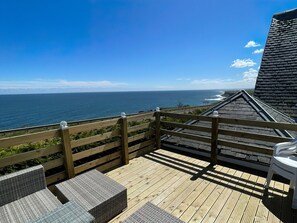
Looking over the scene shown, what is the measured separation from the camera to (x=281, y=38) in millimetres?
6887

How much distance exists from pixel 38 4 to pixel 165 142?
698cm

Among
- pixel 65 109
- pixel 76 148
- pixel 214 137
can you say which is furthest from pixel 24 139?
pixel 65 109

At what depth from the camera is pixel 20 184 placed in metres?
1.91

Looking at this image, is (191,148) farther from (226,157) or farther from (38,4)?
(38,4)

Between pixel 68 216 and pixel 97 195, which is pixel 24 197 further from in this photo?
pixel 68 216

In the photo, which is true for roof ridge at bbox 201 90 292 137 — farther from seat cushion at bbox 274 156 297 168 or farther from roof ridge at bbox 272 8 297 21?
roof ridge at bbox 272 8 297 21

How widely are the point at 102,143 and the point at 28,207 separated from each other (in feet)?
6.39

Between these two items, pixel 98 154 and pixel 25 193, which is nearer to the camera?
pixel 25 193

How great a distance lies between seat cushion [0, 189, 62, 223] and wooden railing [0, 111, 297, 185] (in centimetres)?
64

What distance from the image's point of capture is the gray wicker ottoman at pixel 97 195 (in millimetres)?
1927

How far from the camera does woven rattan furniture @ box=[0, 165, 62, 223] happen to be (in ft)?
5.41

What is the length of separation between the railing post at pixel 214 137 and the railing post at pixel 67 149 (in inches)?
112

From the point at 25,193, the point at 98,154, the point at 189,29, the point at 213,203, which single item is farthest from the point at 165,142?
the point at 189,29

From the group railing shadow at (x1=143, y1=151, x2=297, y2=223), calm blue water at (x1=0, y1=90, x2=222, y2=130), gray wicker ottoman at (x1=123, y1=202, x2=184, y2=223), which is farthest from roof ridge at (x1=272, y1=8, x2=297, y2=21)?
calm blue water at (x1=0, y1=90, x2=222, y2=130)
